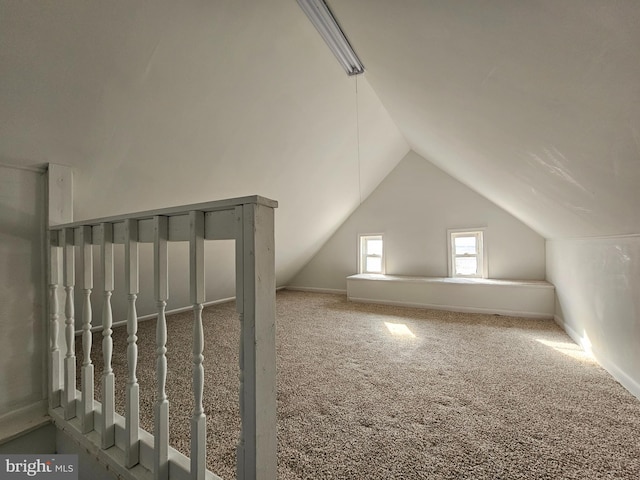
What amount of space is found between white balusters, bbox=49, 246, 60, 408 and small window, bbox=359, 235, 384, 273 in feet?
14.3

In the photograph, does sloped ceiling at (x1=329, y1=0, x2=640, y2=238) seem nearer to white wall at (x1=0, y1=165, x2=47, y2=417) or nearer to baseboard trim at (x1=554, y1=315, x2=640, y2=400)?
baseboard trim at (x1=554, y1=315, x2=640, y2=400)

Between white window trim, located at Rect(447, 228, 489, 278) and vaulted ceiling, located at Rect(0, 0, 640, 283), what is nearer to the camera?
vaulted ceiling, located at Rect(0, 0, 640, 283)

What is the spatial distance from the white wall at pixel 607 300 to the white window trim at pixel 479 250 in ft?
4.25

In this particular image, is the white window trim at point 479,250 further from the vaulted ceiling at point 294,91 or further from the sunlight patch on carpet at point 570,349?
the sunlight patch on carpet at point 570,349

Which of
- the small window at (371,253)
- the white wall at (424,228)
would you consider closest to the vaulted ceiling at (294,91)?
the white wall at (424,228)

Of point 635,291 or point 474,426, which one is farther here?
point 635,291

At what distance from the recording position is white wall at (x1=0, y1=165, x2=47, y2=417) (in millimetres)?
1373

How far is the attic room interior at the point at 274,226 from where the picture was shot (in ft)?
2.83

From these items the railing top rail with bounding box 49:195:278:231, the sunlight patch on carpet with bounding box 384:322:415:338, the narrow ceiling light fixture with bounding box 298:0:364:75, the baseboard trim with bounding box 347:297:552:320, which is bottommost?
the sunlight patch on carpet with bounding box 384:322:415:338

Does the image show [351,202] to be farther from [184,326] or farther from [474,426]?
[474,426]

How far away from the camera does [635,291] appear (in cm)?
169

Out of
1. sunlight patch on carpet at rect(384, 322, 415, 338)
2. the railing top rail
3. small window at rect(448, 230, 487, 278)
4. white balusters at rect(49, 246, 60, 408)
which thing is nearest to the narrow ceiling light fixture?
the railing top rail

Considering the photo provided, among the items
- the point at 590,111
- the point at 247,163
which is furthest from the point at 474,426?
the point at 247,163

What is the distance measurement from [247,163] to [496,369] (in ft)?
9.12
